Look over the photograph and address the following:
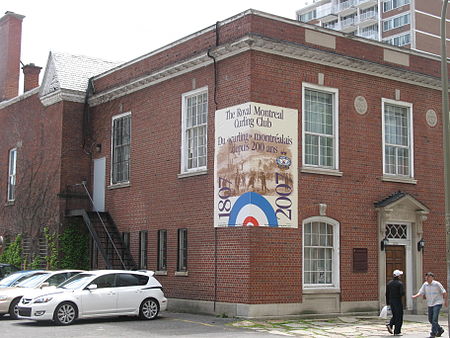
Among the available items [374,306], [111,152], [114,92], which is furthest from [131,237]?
[374,306]

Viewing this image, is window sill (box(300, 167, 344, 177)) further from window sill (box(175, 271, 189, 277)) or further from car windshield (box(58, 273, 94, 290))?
car windshield (box(58, 273, 94, 290))

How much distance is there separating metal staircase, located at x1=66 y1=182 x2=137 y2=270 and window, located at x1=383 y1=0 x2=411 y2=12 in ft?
215

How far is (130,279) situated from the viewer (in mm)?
19484

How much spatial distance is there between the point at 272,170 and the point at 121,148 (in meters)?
8.58

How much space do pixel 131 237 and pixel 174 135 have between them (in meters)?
4.49

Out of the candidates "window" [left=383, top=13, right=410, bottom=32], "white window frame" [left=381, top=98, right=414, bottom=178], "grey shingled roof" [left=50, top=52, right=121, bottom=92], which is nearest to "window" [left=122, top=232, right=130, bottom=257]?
"grey shingled roof" [left=50, top=52, right=121, bottom=92]

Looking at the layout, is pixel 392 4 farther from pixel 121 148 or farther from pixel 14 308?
pixel 14 308

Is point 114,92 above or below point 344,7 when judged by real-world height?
below

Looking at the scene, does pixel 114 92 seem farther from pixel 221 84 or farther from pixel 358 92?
pixel 358 92

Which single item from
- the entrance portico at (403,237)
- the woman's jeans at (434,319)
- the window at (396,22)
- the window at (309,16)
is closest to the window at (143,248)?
the entrance portico at (403,237)

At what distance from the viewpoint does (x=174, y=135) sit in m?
23.7

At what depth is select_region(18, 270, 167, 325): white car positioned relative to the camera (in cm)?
1803

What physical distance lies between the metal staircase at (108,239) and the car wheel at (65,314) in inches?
243

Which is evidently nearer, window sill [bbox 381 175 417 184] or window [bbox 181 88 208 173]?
window [bbox 181 88 208 173]
